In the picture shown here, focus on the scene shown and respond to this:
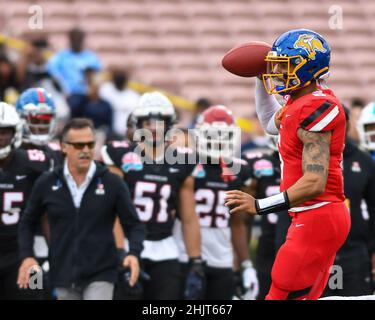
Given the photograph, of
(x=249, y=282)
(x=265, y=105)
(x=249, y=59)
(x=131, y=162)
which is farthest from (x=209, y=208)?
(x=249, y=59)

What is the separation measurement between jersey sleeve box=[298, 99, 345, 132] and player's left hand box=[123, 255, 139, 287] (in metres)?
1.73

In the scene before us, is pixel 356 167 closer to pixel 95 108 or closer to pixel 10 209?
pixel 10 209

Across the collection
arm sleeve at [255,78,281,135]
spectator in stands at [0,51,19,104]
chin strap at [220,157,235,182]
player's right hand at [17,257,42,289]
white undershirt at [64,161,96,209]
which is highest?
spectator in stands at [0,51,19,104]

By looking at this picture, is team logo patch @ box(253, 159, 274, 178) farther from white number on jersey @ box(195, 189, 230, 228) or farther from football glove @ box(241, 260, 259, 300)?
football glove @ box(241, 260, 259, 300)

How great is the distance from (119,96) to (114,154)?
416 centimetres

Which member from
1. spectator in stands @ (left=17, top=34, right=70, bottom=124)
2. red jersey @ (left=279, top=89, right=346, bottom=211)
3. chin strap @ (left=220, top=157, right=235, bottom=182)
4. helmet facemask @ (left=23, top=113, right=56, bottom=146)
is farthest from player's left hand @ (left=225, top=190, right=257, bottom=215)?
spectator in stands @ (left=17, top=34, right=70, bottom=124)

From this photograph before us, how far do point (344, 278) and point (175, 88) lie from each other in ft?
21.0

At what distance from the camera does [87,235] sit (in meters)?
6.30

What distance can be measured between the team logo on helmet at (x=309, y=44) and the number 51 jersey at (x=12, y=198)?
2.53 meters

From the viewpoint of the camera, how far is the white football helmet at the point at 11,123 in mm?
7020

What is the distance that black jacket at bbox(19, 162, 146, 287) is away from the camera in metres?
6.27

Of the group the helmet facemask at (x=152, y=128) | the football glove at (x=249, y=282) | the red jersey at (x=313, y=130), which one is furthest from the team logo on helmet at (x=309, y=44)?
the football glove at (x=249, y=282)

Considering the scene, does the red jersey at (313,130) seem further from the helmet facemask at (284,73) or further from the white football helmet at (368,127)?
the white football helmet at (368,127)

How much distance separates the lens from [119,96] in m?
11.2
